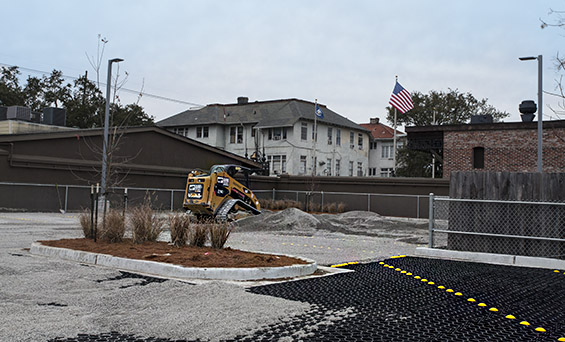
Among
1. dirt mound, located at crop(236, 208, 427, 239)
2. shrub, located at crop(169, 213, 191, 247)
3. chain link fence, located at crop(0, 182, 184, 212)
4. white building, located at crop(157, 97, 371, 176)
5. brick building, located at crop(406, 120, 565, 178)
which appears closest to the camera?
shrub, located at crop(169, 213, 191, 247)

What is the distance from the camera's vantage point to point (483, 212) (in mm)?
14070

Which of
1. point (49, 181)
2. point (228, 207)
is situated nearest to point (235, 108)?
point (49, 181)

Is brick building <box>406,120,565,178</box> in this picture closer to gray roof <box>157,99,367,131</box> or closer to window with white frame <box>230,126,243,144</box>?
gray roof <box>157,99,367,131</box>

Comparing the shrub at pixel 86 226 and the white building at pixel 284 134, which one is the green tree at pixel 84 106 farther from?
the shrub at pixel 86 226

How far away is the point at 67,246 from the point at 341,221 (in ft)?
55.2

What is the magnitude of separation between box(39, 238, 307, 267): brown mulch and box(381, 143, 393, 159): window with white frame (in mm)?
56085

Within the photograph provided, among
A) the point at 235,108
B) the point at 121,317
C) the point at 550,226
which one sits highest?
the point at 235,108

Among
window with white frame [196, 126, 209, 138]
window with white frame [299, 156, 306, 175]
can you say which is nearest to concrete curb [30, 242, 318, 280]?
window with white frame [299, 156, 306, 175]

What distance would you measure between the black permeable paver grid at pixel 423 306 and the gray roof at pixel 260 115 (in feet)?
144

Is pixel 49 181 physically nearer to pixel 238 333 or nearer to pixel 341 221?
pixel 341 221

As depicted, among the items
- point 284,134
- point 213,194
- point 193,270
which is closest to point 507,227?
point 193,270

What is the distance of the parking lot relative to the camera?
6137 millimetres

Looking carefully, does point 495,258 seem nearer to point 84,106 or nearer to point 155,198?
point 155,198

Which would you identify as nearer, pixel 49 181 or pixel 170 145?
pixel 49 181
